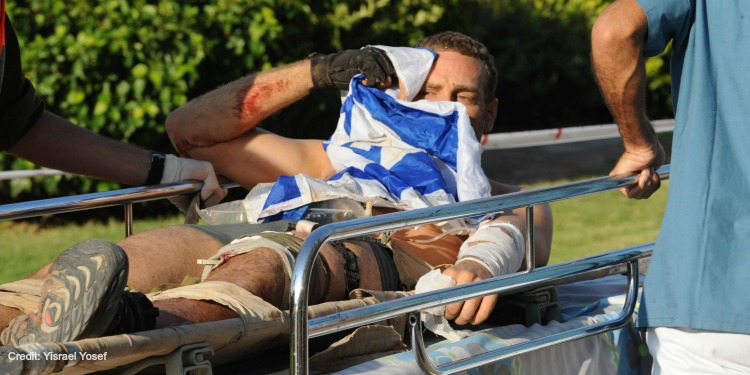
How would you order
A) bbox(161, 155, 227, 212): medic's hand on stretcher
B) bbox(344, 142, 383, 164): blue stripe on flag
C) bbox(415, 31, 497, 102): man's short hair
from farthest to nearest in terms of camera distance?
bbox(415, 31, 497, 102): man's short hair → bbox(344, 142, 383, 164): blue stripe on flag → bbox(161, 155, 227, 212): medic's hand on stretcher

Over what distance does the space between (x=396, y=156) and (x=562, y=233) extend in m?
4.82

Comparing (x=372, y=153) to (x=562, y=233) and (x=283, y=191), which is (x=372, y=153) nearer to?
(x=283, y=191)

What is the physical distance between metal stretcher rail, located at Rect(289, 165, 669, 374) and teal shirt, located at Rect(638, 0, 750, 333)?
0.41 metres

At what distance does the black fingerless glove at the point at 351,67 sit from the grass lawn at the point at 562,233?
3393mm

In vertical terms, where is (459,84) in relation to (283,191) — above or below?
above

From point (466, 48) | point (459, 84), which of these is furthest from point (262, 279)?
point (466, 48)

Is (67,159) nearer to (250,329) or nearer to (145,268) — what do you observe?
(145,268)

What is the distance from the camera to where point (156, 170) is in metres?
3.74

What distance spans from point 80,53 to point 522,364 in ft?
17.4

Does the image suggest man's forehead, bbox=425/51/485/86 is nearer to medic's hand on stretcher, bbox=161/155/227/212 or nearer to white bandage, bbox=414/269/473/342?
medic's hand on stretcher, bbox=161/155/227/212

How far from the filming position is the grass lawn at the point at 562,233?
7.23m

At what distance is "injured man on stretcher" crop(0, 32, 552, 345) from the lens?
118 inches

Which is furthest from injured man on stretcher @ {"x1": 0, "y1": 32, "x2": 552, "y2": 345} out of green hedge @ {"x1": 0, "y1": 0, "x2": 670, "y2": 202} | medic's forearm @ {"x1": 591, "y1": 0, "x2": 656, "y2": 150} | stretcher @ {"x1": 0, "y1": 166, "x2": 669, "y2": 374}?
green hedge @ {"x1": 0, "y1": 0, "x2": 670, "y2": 202}

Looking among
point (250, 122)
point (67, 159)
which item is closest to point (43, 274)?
point (67, 159)
